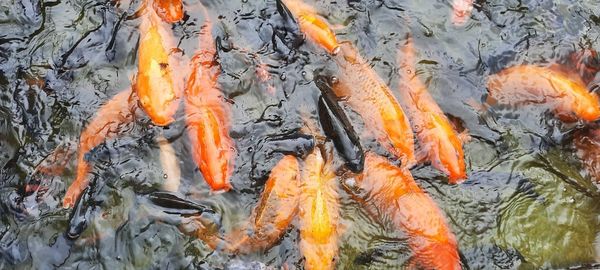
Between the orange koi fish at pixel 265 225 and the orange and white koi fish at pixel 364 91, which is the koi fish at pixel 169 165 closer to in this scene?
the orange koi fish at pixel 265 225

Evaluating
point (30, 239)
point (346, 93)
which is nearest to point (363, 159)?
point (346, 93)

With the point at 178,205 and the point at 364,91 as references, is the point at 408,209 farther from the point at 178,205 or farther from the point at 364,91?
the point at 178,205

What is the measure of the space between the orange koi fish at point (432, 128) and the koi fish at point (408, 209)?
30 cm

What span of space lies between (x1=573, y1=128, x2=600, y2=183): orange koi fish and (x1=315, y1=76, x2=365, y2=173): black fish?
184cm

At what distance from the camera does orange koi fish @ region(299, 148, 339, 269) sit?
4582 millimetres

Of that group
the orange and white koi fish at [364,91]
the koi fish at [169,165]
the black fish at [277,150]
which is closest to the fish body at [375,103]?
the orange and white koi fish at [364,91]

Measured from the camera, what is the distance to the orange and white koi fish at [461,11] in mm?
5893

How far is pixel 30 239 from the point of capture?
4.62 meters

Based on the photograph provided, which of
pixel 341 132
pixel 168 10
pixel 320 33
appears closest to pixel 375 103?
pixel 341 132

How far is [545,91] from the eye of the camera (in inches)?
211

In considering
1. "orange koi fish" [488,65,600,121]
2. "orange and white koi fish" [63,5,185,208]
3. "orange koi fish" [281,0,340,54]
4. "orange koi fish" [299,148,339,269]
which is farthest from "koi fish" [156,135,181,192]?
"orange koi fish" [488,65,600,121]

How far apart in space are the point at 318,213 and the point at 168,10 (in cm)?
243

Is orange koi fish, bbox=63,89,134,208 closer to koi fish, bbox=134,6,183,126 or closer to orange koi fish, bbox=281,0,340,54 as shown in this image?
koi fish, bbox=134,6,183,126

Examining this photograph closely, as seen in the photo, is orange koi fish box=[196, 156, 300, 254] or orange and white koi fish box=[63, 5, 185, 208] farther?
orange and white koi fish box=[63, 5, 185, 208]
